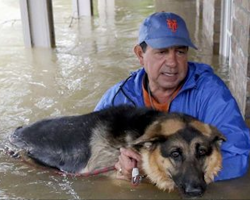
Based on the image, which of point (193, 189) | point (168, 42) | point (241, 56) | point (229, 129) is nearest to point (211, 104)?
point (229, 129)

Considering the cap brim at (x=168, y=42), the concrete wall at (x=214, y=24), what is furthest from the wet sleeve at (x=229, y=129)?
the concrete wall at (x=214, y=24)

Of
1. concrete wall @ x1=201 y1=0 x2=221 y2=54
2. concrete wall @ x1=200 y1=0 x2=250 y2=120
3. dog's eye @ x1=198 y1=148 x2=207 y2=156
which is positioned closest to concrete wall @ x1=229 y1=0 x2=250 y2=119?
concrete wall @ x1=200 y1=0 x2=250 y2=120

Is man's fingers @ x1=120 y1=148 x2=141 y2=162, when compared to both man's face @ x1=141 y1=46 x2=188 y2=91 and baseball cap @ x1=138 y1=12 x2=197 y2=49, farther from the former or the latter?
baseball cap @ x1=138 y1=12 x2=197 y2=49

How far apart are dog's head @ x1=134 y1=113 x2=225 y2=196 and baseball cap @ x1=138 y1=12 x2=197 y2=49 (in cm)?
64

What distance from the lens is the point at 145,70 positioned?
3.88 m

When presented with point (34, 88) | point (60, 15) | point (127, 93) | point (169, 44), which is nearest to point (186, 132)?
point (169, 44)

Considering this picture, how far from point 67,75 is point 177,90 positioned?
3935mm

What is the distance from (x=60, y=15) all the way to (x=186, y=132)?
10961 mm

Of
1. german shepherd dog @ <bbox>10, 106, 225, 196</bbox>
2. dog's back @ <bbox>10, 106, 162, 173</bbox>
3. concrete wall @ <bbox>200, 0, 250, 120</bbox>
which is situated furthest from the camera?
concrete wall @ <bbox>200, 0, 250, 120</bbox>

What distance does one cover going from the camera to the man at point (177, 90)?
10.6 ft

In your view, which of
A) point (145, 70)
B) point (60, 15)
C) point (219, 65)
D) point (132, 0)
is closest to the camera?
point (145, 70)

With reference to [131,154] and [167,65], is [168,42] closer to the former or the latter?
[167,65]

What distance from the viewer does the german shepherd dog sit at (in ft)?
9.48

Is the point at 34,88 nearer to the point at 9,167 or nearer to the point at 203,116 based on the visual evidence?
the point at 9,167
